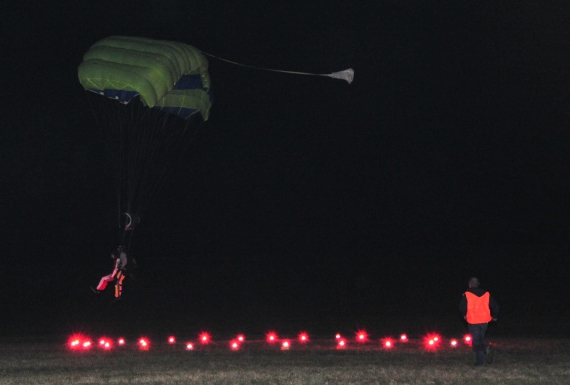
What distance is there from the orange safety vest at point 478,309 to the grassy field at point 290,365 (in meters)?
0.74

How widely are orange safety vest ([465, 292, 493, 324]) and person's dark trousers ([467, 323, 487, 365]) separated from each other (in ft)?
0.27

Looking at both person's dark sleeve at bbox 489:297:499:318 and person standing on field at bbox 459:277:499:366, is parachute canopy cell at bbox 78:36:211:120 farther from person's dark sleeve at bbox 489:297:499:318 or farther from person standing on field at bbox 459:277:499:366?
person's dark sleeve at bbox 489:297:499:318

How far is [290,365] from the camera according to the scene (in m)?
12.1

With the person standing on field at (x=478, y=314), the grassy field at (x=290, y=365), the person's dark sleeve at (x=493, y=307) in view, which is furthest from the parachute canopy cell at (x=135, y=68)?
the person's dark sleeve at (x=493, y=307)

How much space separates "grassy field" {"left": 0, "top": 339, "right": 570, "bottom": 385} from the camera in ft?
34.3

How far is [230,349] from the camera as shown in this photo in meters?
15.0

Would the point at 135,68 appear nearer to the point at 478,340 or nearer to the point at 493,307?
the point at 493,307

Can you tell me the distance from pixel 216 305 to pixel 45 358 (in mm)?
16844

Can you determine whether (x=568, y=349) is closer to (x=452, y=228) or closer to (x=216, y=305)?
(x=216, y=305)

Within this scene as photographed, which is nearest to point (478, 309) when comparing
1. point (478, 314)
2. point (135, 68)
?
point (478, 314)

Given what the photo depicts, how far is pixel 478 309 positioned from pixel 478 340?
1.65ft

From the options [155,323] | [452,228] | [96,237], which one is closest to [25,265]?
[96,237]

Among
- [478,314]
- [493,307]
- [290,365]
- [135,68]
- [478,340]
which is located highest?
[135,68]

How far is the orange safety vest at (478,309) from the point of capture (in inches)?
456
